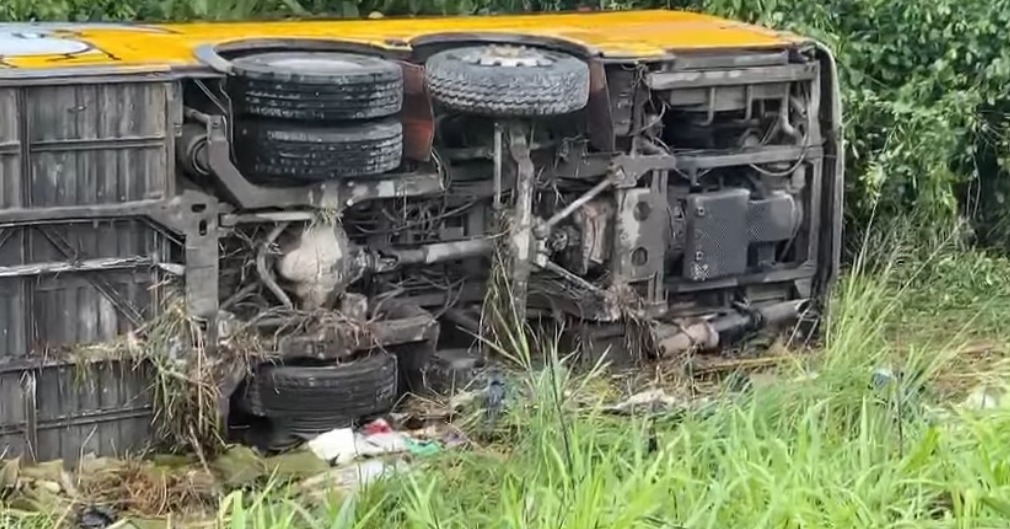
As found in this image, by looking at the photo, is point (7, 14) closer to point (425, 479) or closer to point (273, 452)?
point (273, 452)

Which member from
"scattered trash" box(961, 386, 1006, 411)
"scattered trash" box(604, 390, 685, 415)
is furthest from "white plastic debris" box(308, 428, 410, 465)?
"scattered trash" box(961, 386, 1006, 411)

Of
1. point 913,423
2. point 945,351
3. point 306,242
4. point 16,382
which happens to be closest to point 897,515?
point 913,423

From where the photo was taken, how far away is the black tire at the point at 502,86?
20.8 ft

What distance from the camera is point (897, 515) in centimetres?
489

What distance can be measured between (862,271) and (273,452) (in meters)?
3.07

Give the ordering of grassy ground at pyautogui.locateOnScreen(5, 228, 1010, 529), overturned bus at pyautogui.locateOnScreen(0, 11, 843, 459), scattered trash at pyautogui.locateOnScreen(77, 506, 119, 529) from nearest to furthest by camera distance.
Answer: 1. grassy ground at pyautogui.locateOnScreen(5, 228, 1010, 529)
2. scattered trash at pyautogui.locateOnScreen(77, 506, 119, 529)
3. overturned bus at pyautogui.locateOnScreen(0, 11, 843, 459)

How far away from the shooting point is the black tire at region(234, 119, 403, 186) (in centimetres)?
602

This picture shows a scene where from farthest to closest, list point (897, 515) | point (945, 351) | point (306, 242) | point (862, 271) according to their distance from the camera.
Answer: point (862, 271)
point (945, 351)
point (306, 242)
point (897, 515)

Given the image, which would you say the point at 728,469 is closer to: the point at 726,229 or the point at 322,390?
the point at 322,390

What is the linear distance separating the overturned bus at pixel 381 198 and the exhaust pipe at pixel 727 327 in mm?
13

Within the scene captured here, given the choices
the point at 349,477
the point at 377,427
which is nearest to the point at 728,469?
the point at 349,477

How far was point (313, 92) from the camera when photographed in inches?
236

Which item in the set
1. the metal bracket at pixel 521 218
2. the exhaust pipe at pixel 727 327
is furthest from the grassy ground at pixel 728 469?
the exhaust pipe at pixel 727 327

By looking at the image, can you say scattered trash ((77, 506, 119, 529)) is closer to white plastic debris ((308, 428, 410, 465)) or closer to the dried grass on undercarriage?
the dried grass on undercarriage
